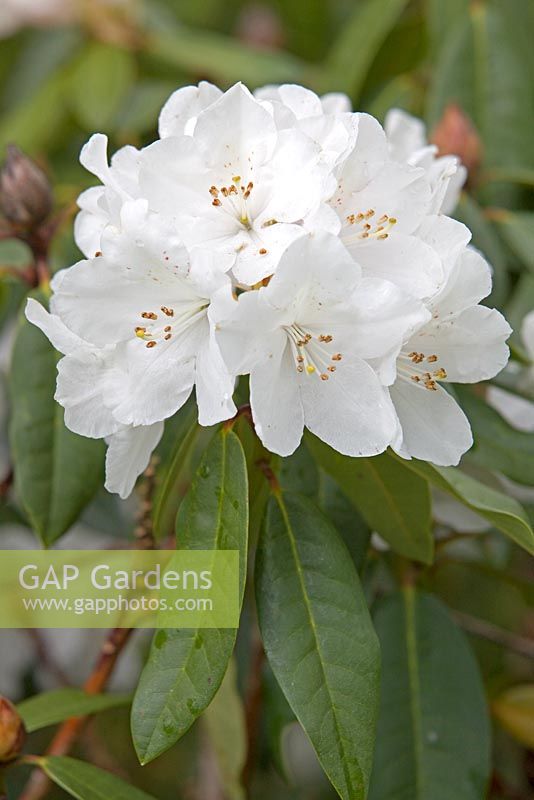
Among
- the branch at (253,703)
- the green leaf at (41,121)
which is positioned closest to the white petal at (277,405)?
the branch at (253,703)

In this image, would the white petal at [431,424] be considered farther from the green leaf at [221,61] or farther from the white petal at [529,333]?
the green leaf at [221,61]

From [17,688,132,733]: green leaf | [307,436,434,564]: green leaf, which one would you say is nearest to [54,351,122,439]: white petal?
[307,436,434,564]: green leaf

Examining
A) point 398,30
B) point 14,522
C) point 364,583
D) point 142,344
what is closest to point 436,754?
point 364,583

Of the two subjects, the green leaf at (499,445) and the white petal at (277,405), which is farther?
the green leaf at (499,445)

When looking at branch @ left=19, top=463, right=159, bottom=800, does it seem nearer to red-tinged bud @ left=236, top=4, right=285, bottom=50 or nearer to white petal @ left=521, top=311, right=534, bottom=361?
white petal @ left=521, top=311, right=534, bottom=361

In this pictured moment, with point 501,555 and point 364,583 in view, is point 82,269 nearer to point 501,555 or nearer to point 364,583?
point 364,583
